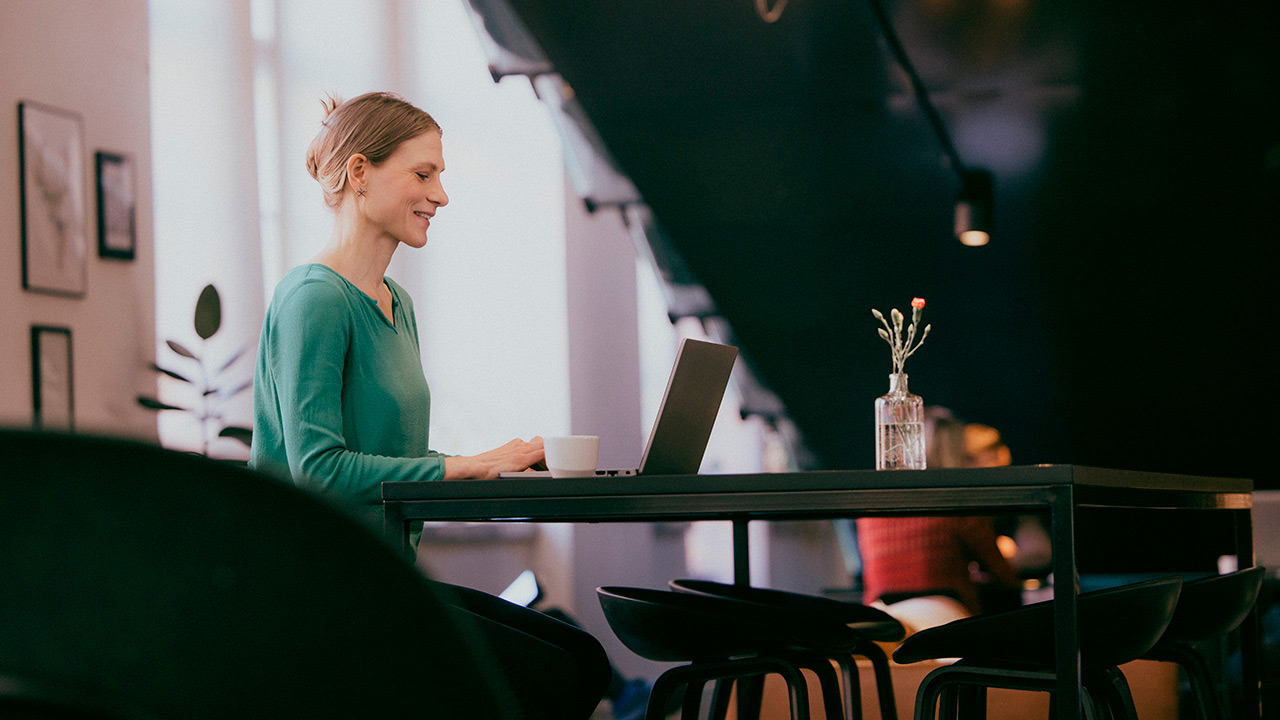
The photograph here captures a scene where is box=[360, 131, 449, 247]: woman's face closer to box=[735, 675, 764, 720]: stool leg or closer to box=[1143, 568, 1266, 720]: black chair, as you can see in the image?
box=[735, 675, 764, 720]: stool leg

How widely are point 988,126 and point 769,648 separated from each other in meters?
4.30

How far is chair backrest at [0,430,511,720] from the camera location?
1.18ft

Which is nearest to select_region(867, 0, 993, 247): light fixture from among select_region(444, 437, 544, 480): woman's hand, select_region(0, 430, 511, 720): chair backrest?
select_region(444, 437, 544, 480): woman's hand

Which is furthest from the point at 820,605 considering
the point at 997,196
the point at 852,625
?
the point at 997,196

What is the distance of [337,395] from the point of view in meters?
1.72

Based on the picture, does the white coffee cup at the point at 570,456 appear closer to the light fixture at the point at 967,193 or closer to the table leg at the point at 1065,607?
the table leg at the point at 1065,607

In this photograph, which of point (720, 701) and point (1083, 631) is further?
point (720, 701)

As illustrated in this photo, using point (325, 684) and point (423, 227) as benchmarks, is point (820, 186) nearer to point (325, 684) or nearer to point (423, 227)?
point (423, 227)

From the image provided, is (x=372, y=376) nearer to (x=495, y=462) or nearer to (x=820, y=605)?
(x=495, y=462)

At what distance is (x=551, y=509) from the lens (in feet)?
4.34

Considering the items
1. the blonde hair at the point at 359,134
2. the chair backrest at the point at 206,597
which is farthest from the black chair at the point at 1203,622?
the chair backrest at the point at 206,597

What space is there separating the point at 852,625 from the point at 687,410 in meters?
0.76

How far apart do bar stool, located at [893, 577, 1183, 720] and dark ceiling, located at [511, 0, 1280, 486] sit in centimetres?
337

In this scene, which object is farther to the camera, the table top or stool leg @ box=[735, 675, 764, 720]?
stool leg @ box=[735, 675, 764, 720]
